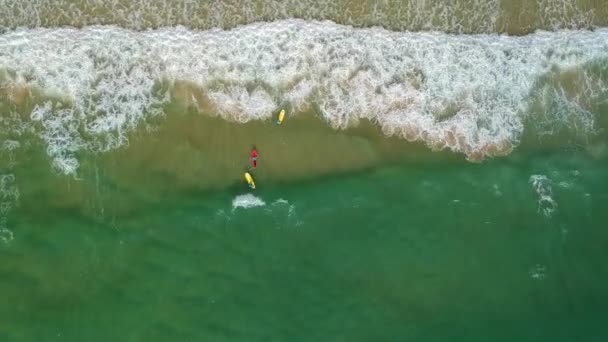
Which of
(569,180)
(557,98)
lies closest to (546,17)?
(557,98)

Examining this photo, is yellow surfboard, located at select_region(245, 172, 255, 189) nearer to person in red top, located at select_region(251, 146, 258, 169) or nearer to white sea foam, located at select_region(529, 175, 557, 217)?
person in red top, located at select_region(251, 146, 258, 169)

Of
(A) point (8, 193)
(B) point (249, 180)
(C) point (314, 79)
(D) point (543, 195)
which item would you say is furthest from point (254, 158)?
(D) point (543, 195)

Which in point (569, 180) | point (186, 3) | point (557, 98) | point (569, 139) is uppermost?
point (186, 3)

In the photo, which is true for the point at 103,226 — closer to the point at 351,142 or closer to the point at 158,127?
the point at 158,127

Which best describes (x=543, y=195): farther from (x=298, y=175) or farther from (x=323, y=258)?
(x=298, y=175)

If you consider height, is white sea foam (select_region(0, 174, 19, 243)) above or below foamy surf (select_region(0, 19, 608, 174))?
below

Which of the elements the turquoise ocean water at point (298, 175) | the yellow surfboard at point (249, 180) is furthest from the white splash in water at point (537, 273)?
the yellow surfboard at point (249, 180)

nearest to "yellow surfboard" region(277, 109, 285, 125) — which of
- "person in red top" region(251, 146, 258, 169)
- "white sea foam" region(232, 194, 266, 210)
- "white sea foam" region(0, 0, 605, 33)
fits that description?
"person in red top" region(251, 146, 258, 169)
